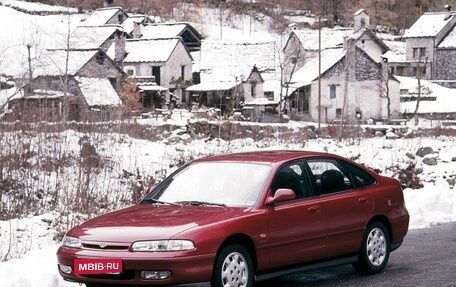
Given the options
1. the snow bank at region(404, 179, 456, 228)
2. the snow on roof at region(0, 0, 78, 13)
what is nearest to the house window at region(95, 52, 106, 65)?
the snow on roof at region(0, 0, 78, 13)

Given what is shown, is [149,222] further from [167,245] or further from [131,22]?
[131,22]

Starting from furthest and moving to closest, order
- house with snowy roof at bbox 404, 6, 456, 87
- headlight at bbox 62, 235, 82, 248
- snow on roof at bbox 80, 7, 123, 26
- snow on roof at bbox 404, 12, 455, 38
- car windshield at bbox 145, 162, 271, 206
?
snow on roof at bbox 80, 7, 123, 26
snow on roof at bbox 404, 12, 455, 38
house with snowy roof at bbox 404, 6, 456, 87
car windshield at bbox 145, 162, 271, 206
headlight at bbox 62, 235, 82, 248

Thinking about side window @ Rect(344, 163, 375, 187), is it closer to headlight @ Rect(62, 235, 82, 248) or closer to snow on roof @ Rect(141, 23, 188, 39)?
headlight @ Rect(62, 235, 82, 248)

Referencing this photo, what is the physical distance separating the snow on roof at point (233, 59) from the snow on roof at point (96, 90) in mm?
11796

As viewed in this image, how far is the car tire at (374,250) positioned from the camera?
11.4 m

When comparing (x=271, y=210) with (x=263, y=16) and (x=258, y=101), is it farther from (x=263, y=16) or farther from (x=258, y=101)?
(x=263, y=16)

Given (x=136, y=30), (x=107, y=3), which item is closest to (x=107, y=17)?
(x=107, y=3)

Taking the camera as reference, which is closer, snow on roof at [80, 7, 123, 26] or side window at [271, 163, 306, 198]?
side window at [271, 163, 306, 198]

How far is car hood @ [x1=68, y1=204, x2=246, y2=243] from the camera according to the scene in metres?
9.30

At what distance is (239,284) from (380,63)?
7291cm

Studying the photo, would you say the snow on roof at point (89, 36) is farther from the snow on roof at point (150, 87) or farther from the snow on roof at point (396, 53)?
the snow on roof at point (396, 53)

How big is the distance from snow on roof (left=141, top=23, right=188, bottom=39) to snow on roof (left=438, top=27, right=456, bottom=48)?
23611mm

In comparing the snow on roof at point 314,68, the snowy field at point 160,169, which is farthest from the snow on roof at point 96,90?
the snowy field at point 160,169

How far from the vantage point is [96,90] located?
69.6m
